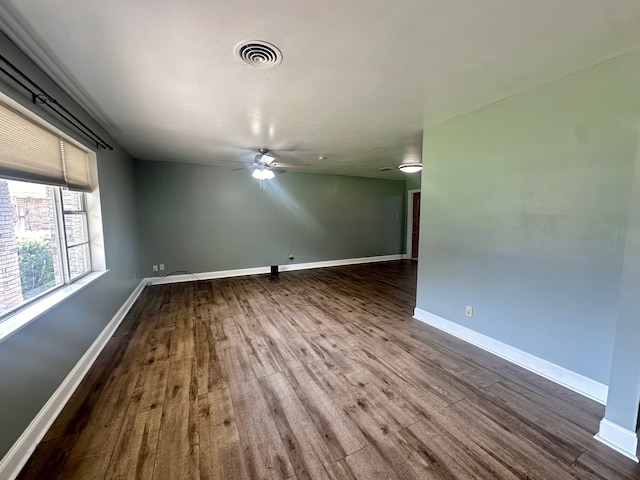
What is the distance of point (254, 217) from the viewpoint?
5828 mm

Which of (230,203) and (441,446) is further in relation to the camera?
(230,203)

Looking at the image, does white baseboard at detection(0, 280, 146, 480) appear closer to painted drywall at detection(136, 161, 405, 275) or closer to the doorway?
painted drywall at detection(136, 161, 405, 275)

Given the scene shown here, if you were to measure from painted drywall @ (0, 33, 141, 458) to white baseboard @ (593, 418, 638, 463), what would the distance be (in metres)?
3.40

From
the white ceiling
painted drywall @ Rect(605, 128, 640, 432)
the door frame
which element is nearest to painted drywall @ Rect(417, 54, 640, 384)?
the white ceiling

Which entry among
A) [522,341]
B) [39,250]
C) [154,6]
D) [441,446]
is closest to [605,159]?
[522,341]

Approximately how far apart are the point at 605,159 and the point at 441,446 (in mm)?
2218

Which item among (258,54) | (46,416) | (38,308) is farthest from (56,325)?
(258,54)

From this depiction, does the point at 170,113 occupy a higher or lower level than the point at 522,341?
higher

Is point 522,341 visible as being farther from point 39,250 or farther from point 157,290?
point 157,290

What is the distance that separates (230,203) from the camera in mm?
5570

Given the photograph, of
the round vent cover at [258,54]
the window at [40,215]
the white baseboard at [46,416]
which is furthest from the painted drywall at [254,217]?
the round vent cover at [258,54]

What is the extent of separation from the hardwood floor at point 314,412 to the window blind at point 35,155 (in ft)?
5.45

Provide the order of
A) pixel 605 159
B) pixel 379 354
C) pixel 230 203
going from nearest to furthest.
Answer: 1. pixel 605 159
2. pixel 379 354
3. pixel 230 203

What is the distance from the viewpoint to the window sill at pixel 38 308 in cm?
146
